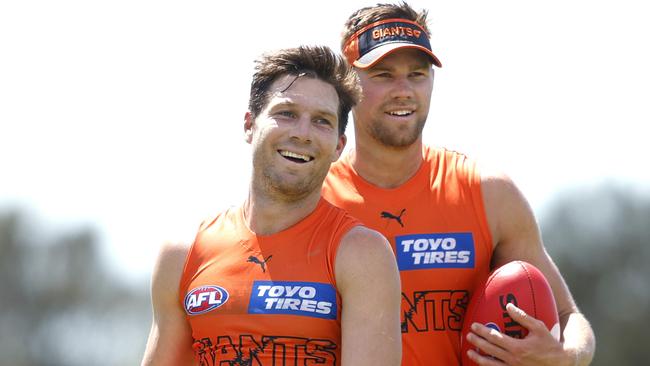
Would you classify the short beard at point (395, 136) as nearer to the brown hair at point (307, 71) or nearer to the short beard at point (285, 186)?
the brown hair at point (307, 71)

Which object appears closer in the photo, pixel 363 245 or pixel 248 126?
pixel 363 245

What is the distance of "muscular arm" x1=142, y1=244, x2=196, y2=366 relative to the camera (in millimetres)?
6895

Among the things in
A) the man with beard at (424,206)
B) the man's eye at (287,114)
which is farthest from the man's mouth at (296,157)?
the man with beard at (424,206)

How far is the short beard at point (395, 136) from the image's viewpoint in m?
7.82

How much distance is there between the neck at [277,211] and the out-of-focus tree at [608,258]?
33.5 meters

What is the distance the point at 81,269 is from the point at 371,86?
43.1 meters

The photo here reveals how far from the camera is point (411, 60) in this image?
8.00 metres

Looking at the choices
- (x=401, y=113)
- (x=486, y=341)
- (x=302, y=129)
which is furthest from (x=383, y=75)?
(x=486, y=341)

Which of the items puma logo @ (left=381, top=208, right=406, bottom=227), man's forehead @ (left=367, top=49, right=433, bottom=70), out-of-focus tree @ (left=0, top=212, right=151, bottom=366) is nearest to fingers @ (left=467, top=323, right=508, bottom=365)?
puma logo @ (left=381, top=208, right=406, bottom=227)

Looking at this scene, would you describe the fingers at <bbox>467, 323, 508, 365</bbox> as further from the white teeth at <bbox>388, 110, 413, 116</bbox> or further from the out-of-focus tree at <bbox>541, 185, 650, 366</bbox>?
the out-of-focus tree at <bbox>541, 185, 650, 366</bbox>

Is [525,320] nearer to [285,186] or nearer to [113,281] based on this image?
[285,186]

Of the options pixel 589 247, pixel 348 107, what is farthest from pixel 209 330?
pixel 589 247

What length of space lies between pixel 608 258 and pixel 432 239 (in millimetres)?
38145

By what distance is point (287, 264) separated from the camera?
665cm
